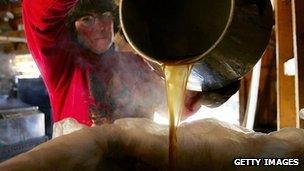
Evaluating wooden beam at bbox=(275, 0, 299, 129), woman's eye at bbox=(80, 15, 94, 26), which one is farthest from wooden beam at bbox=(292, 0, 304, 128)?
woman's eye at bbox=(80, 15, 94, 26)

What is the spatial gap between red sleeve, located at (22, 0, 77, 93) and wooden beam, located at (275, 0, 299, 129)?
146 centimetres

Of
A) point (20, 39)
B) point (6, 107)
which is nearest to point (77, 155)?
point (6, 107)

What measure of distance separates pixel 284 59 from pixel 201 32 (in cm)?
150

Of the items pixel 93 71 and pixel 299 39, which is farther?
pixel 93 71

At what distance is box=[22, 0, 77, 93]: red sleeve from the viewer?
94.9 inches

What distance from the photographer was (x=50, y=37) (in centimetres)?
263

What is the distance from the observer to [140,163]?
4.86ft

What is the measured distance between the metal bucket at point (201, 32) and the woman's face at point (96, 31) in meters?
1.31

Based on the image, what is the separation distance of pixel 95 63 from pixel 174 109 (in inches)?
61.7

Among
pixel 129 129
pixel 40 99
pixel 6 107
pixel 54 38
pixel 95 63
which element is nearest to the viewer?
pixel 129 129

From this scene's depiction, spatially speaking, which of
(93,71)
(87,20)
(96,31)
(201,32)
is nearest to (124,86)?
(93,71)

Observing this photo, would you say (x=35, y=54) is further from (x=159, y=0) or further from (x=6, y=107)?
(x=6, y=107)

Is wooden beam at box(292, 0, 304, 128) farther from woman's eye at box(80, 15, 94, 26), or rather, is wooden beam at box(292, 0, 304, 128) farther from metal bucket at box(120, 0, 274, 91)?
woman's eye at box(80, 15, 94, 26)

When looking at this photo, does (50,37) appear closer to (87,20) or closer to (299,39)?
(87,20)
